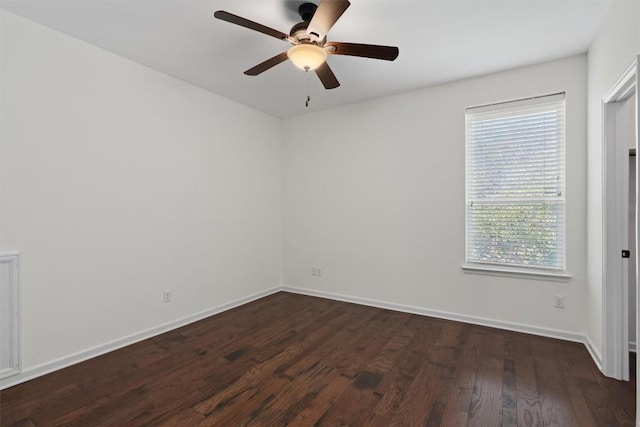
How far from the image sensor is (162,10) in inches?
87.0

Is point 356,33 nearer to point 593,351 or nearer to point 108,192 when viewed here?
point 108,192

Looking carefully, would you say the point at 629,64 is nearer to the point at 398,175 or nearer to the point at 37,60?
the point at 398,175

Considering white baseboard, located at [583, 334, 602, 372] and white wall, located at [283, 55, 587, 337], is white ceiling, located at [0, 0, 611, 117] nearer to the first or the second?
white wall, located at [283, 55, 587, 337]

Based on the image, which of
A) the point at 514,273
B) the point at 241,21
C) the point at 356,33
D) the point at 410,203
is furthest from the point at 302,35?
the point at 514,273

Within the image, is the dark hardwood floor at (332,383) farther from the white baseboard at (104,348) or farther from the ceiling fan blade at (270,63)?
the ceiling fan blade at (270,63)

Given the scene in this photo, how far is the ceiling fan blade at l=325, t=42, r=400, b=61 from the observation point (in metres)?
2.08

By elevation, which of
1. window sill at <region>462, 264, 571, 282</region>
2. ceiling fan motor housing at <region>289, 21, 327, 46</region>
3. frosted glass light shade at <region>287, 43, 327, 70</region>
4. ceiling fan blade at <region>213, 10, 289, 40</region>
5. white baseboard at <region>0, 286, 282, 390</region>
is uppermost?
ceiling fan motor housing at <region>289, 21, 327, 46</region>

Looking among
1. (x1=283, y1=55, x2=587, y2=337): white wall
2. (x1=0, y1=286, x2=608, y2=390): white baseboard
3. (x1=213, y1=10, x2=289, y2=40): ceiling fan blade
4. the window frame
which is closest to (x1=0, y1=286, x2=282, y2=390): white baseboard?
(x1=0, y1=286, x2=608, y2=390): white baseboard

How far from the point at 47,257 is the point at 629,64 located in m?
4.19

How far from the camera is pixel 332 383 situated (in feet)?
7.38

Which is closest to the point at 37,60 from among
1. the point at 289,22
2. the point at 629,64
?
the point at 289,22

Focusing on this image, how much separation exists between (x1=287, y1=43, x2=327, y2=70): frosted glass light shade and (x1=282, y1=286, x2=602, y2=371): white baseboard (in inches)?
115

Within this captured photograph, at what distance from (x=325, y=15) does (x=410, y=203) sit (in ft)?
7.94

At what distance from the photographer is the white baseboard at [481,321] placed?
9.26 feet
